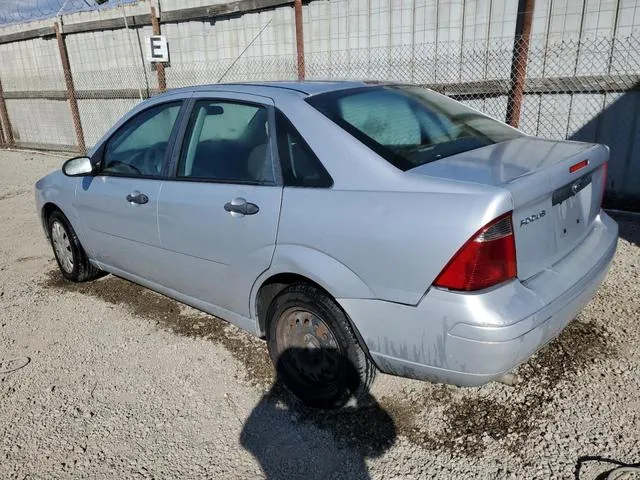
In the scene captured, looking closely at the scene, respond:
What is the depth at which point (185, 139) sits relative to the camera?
10.9 ft

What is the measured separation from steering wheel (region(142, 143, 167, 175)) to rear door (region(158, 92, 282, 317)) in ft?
0.65

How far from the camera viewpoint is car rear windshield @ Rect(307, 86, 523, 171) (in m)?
2.59

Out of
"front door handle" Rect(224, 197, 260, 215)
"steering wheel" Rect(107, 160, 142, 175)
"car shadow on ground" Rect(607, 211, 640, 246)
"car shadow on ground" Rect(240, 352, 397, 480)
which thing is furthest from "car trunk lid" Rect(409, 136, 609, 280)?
"car shadow on ground" Rect(607, 211, 640, 246)

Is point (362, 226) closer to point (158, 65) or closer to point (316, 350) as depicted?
point (316, 350)

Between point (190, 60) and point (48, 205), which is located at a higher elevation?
point (190, 60)

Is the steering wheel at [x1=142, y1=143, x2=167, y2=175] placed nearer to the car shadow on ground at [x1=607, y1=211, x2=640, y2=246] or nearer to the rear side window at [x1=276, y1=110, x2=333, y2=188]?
the rear side window at [x1=276, y1=110, x2=333, y2=188]

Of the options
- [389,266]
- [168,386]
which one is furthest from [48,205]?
[389,266]

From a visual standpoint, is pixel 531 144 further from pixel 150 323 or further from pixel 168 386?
pixel 150 323

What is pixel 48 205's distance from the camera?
4668 millimetres

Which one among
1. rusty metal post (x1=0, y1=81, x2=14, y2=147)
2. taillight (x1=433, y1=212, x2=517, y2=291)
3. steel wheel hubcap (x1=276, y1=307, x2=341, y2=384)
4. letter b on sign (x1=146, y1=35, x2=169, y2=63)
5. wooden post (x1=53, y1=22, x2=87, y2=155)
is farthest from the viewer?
rusty metal post (x1=0, y1=81, x2=14, y2=147)

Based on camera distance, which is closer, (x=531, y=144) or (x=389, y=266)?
(x=389, y=266)

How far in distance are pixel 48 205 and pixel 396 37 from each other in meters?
4.59

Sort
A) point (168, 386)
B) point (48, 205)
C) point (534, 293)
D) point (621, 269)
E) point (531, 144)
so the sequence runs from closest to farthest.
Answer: point (534, 293) → point (531, 144) → point (168, 386) → point (621, 269) → point (48, 205)

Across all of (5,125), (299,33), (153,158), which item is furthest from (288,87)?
(5,125)
